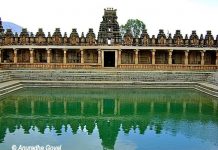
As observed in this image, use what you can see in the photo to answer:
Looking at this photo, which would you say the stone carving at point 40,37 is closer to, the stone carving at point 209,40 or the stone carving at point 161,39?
the stone carving at point 161,39

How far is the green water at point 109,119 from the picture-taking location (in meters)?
11.5

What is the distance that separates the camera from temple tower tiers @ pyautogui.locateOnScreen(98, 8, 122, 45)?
35094 mm

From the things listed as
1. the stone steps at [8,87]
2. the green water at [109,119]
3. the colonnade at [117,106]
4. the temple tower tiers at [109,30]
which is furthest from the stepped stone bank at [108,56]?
the colonnade at [117,106]

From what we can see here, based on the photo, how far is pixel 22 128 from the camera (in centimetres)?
1345

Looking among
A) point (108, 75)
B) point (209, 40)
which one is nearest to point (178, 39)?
point (209, 40)

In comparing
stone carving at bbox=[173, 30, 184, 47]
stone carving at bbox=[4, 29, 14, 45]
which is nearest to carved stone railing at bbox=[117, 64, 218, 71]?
stone carving at bbox=[173, 30, 184, 47]

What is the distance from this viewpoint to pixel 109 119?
51.1 feet

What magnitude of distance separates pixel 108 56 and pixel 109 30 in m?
2.89

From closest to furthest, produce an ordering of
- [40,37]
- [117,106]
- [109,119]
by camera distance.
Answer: [109,119], [117,106], [40,37]

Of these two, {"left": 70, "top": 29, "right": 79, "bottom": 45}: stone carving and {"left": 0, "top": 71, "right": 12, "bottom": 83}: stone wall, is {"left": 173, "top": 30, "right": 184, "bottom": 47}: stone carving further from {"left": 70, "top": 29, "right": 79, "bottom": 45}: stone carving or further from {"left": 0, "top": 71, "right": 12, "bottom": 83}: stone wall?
{"left": 0, "top": 71, "right": 12, "bottom": 83}: stone wall

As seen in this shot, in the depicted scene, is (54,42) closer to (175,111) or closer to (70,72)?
(70,72)

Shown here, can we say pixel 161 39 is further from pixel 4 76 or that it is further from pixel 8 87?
pixel 8 87

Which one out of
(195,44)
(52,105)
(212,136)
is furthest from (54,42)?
(212,136)

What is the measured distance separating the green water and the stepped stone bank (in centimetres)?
473
